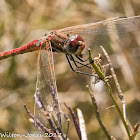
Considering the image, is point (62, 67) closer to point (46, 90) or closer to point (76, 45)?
point (76, 45)

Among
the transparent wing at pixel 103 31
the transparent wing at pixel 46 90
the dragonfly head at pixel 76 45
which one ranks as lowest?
the transparent wing at pixel 46 90

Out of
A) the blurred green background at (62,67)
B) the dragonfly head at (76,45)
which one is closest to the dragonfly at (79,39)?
the dragonfly head at (76,45)

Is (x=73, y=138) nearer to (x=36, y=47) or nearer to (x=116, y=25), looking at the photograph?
(x=36, y=47)

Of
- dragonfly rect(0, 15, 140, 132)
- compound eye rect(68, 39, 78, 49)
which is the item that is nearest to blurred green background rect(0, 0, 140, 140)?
dragonfly rect(0, 15, 140, 132)

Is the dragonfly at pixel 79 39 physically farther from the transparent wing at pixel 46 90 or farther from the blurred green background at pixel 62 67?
the blurred green background at pixel 62 67

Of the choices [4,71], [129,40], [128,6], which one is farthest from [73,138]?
[128,6]
